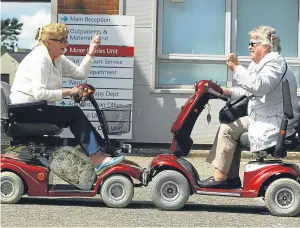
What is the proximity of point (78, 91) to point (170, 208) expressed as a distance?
4.37 ft

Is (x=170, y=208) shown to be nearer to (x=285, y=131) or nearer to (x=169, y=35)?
(x=285, y=131)

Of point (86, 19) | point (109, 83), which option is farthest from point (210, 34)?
point (86, 19)

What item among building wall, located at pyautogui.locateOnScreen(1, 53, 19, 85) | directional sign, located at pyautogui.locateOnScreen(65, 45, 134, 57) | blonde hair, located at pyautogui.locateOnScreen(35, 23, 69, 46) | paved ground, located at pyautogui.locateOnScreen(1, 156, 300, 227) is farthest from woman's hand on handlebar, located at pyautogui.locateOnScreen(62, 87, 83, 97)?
building wall, located at pyautogui.locateOnScreen(1, 53, 19, 85)

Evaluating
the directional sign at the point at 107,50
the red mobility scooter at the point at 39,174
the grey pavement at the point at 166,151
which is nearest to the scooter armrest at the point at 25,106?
the red mobility scooter at the point at 39,174

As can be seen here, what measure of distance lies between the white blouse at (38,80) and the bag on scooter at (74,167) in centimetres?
52

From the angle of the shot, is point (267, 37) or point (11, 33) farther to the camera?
point (11, 33)

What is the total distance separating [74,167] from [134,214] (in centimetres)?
77

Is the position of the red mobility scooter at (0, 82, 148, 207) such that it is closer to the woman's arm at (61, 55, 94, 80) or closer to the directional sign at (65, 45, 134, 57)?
the woman's arm at (61, 55, 94, 80)

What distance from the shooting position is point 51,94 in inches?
229

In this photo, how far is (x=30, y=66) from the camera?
5914 mm

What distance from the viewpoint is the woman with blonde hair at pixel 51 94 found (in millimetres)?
5840

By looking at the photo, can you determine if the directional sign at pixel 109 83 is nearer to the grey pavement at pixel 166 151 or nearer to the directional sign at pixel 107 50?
the directional sign at pixel 107 50

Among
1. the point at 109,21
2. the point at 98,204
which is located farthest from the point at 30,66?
the point at 109,21

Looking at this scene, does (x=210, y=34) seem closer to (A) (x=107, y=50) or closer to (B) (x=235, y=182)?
(A) (x=107, y=50)
